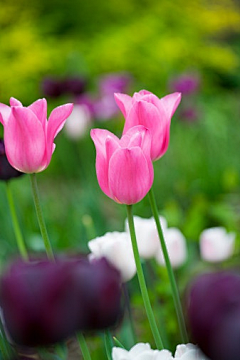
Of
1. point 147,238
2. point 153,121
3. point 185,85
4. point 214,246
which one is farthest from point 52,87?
point 153,121

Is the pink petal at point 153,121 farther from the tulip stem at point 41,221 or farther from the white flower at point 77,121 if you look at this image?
the white flower at point 77,121

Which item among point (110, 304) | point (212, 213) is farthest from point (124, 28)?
point (110, 304)

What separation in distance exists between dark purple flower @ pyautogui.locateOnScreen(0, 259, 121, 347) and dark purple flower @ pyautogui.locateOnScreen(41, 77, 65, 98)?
2462 mm

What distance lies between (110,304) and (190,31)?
4.98 meters

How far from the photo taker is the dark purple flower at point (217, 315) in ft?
1.35

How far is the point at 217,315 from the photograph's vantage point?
1.40 ft

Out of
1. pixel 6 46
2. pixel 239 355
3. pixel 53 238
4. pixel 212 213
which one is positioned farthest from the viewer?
pixel 6 46

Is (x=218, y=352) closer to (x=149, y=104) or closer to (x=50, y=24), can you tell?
(x=149, y=104)

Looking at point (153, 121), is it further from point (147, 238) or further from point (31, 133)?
point (147, 238)

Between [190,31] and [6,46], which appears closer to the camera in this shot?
[6,46]

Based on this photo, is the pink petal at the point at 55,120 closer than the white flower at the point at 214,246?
Yes

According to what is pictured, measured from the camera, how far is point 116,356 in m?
0.64

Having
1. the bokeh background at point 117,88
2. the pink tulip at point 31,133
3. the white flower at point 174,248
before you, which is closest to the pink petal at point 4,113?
the pink tulip at point 31,133

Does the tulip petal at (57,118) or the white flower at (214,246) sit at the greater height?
the tulip petal at (57,118)
